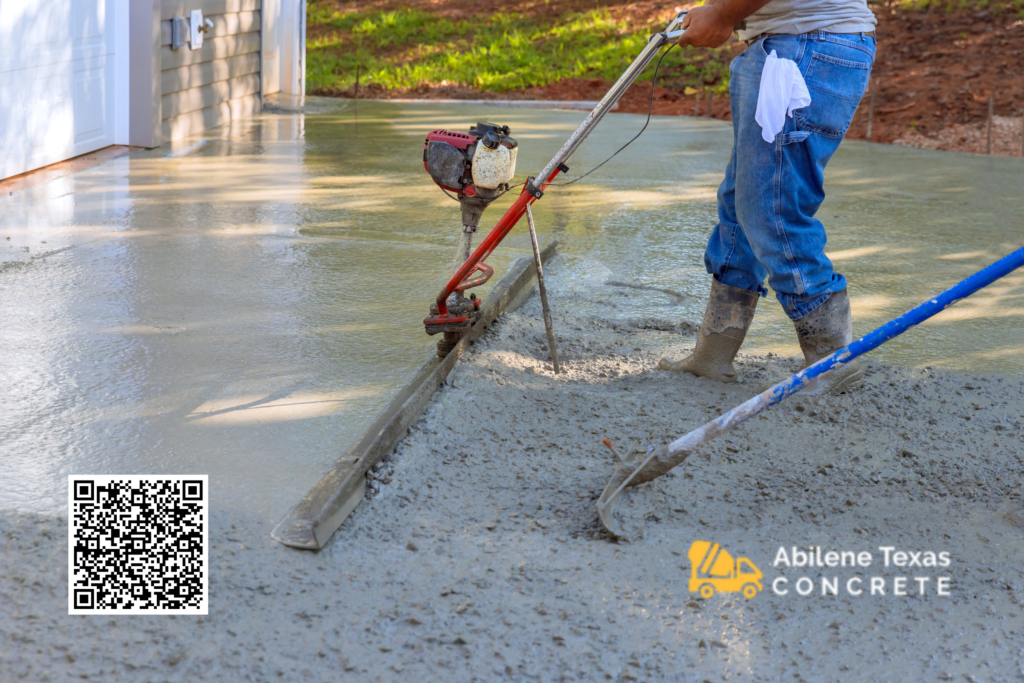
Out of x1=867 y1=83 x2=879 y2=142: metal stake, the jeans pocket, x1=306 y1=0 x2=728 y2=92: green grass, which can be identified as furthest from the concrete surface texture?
x1=306 y1=0 x2=728 y2=92: green grass

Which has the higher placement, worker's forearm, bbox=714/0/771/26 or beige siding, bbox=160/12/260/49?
beige siding, bbox=160/12/260/49

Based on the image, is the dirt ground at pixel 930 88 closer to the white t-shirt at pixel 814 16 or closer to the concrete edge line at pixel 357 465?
the white t-shirt at pixel 814 16

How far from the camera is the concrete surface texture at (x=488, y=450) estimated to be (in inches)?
65.9

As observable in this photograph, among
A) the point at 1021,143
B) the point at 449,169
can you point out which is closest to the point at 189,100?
the point at 449,169

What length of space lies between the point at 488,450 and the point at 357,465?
397 mm

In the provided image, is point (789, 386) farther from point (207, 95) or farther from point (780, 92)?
point (207, 95)

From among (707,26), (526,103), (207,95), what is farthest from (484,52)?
(707,26)

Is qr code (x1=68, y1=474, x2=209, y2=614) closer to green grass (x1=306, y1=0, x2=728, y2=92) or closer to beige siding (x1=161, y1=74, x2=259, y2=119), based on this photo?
beige siding (x1=161, y1=74, x2=259, y2=119)

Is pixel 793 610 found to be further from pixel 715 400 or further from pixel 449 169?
pixel 449 169

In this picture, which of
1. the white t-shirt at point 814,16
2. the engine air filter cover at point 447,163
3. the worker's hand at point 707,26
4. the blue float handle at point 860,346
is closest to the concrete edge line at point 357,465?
the engine air filter cover at point 447,163

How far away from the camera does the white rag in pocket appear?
2.37m

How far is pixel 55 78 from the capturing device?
557 cm

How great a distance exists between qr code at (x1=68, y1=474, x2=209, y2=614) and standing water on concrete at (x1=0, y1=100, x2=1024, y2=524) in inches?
2.4

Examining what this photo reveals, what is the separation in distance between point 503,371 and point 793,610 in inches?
47.4
